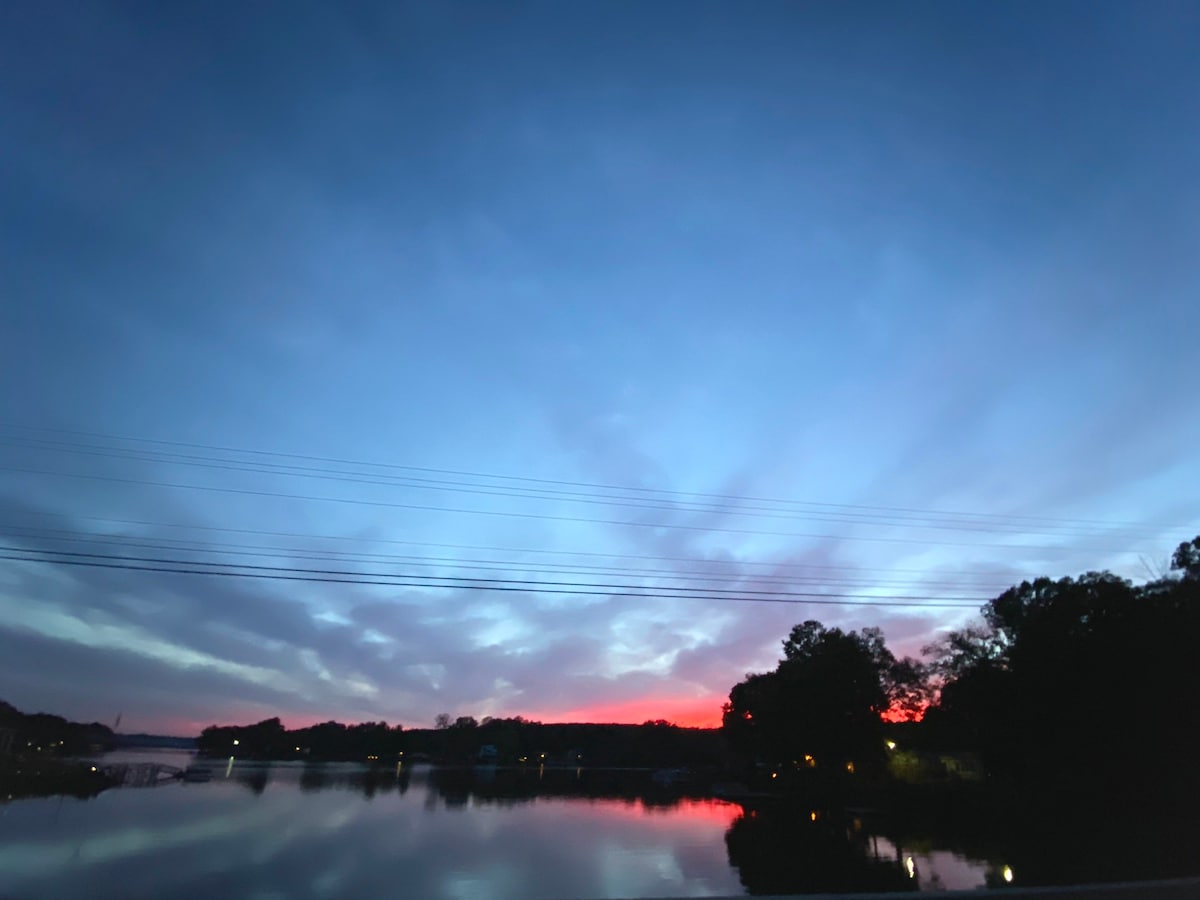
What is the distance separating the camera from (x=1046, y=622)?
3731 centimetres

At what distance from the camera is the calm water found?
21.6 m

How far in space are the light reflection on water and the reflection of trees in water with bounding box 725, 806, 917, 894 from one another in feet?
1.42

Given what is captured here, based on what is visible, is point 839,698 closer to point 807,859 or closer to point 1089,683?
point 1089,683

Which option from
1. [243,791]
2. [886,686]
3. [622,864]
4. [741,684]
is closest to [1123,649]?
[622,864]

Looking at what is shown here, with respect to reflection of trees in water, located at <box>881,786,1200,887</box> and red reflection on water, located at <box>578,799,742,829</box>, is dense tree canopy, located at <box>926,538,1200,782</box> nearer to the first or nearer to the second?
reflection of trees in water, located at <box>881,786,1200,887</box>

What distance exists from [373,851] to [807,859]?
1759 cm

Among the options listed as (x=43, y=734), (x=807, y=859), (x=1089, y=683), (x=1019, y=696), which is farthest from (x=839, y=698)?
(x=43, y=734)

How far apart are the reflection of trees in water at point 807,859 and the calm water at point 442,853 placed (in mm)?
86

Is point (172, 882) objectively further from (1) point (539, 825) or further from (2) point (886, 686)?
(2) point (886, 686)

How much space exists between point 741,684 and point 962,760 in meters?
36.6

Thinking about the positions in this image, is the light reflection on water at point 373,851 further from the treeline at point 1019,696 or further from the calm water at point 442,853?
the treeline at point 1019,696

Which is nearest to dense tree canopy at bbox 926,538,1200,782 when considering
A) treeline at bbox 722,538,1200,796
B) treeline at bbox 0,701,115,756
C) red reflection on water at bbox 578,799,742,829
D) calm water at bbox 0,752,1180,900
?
treeline at bbox 722,538,1200,796

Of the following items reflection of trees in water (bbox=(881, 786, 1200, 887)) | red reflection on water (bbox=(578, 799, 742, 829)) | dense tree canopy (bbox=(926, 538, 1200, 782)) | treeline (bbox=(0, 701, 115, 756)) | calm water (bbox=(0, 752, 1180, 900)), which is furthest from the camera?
treeline (bbox=(0, 701, 115, 756))

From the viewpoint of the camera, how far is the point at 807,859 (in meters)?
27.3
